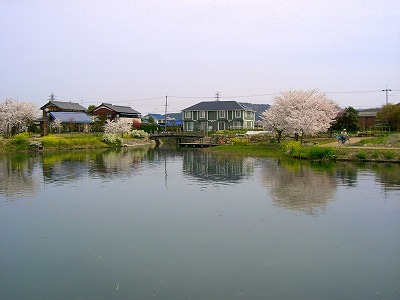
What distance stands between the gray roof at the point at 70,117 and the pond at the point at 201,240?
40.3 metres

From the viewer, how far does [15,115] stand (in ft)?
181

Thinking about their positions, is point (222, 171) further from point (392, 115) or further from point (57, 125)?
point (57, 125)

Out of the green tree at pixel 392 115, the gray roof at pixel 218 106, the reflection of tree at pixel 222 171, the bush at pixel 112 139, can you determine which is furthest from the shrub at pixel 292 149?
the gray roof at pixel 218 106

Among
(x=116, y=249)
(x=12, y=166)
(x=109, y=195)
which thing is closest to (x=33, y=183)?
(x=109, y=195)

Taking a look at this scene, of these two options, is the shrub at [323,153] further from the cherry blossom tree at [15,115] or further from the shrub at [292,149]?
the cherry blossom tree at [15,115]

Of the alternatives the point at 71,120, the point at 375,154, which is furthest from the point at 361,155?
the point at 71,120

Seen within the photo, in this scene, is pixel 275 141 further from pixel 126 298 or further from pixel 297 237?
pixel 126 298

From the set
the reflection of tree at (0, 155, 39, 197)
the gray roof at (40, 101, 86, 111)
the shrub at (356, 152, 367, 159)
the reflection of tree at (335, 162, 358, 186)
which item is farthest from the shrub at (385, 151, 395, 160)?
the gray roof at (40, 101, 86, 111)

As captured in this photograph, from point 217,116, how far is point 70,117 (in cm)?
2745

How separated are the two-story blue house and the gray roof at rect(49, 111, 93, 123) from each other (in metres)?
21.4

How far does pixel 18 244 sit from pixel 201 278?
235 inches

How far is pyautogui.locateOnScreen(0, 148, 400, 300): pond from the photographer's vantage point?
8.44m

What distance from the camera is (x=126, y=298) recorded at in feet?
25.9

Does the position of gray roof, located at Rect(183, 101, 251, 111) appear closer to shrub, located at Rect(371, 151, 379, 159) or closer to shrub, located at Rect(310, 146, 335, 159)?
shrub, located at Rect(310, 146, 335, 159)
